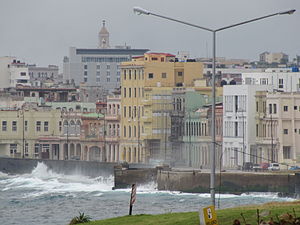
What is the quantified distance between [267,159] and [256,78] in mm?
21052

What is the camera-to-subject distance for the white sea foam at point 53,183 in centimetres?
11600

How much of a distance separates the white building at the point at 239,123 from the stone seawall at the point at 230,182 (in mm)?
13347

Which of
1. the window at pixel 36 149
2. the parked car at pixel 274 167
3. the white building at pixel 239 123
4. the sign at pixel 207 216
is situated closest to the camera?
the sign at pixel 207 216

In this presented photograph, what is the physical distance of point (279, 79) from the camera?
445ft

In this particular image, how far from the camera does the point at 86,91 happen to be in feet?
608

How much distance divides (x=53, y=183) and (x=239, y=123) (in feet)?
53.3

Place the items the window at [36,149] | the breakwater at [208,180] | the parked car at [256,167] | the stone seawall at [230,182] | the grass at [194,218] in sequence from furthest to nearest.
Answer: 1. the window at [36,149]
2. the parked car at [256,167]
3. the stone seawall at [230,182]
4. the breakwater at [208,180]
5. the grass at [194,218]

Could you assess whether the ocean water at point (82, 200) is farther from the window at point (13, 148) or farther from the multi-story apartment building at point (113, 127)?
the window at point (13, 148)

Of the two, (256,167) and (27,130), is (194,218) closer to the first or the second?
(256,167)

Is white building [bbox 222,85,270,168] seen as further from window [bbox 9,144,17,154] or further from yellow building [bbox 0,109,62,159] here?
window [bbox 9,144,17,154]

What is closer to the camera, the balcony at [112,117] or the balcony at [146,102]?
the balcony at [146,102]

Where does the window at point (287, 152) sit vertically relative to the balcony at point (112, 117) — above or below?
below

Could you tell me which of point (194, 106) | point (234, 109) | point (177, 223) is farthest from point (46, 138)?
point (177, 223)

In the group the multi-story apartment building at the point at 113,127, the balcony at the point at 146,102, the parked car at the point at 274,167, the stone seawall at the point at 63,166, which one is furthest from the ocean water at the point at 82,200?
the multi-story apartment building at the point at 113,127
